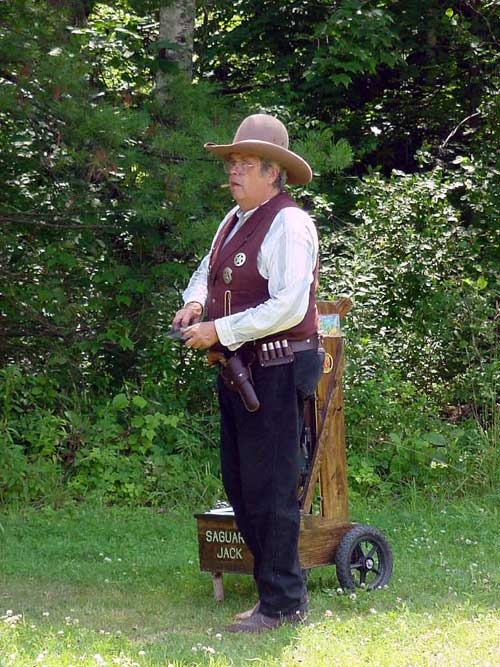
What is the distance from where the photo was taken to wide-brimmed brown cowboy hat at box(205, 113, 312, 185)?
184 inches

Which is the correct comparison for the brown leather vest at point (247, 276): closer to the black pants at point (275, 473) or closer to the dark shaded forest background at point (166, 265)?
the black pants at point (275, 473)

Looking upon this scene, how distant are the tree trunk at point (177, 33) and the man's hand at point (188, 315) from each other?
12.1 feet

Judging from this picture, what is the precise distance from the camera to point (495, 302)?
8.84 meters

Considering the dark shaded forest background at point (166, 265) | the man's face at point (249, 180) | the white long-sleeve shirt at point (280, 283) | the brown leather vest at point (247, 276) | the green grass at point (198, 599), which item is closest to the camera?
the green grass at point (198, 599)

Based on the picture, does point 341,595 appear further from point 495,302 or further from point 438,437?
point 495,302

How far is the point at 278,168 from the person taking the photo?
4785 mm

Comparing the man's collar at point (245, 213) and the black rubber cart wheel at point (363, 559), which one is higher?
the man's collar at point (245, 213)

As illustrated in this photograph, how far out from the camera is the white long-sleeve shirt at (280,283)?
14.7 ft

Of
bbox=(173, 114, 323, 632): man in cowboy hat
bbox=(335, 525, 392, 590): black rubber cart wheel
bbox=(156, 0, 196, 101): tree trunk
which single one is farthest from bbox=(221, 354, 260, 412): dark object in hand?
bbox=(156, 0, 196, 101): tree trunk

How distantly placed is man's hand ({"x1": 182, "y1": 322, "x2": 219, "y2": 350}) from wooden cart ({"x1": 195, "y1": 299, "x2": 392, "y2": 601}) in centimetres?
85

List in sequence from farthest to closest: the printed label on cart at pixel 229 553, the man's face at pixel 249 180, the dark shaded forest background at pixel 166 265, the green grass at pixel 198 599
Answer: the dark shaded forest background at pixel 166 265 < the printed label on cart at pixel 229 553 < the man's face at pixel 249 180 < the green grass at pixel 198 599

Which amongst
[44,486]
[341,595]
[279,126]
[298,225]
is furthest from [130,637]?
[44,486]

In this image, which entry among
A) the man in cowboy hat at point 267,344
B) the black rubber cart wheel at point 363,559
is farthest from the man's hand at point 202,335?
the black rubber cart wheel at point 363,559

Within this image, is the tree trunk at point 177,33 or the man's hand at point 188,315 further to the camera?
the tree trunk at point 177,33
